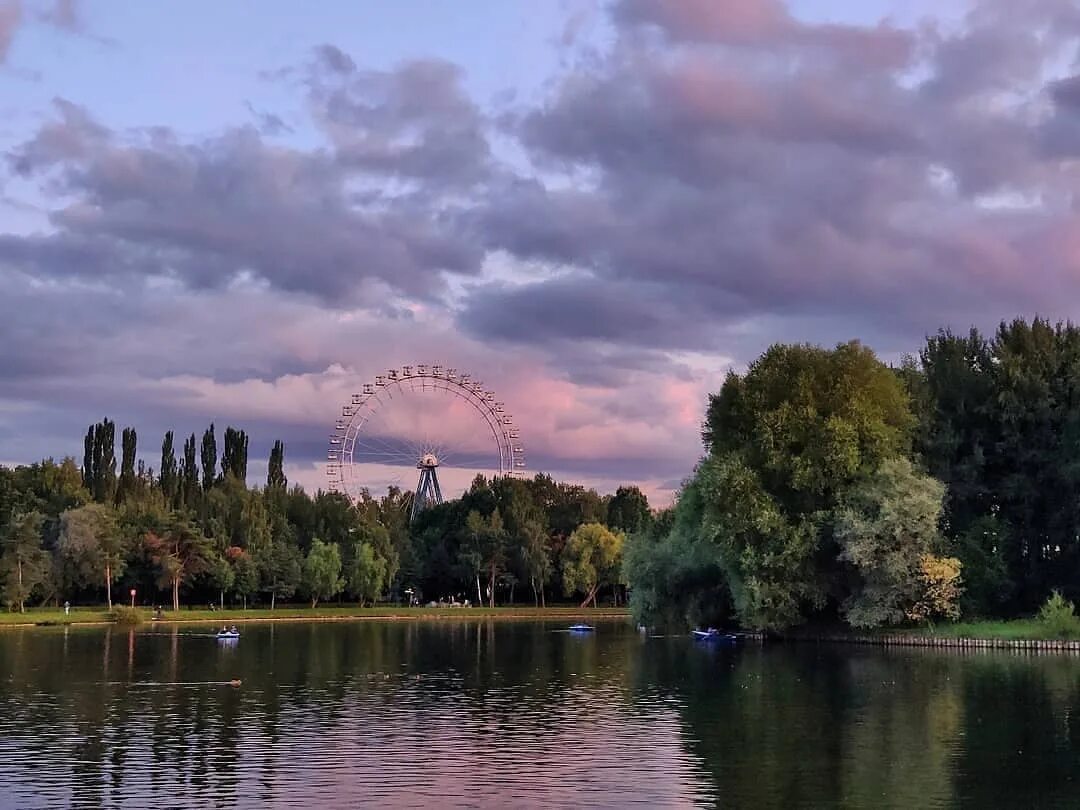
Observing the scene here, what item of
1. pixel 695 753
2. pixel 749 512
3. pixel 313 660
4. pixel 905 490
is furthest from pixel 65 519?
pixel 695 753

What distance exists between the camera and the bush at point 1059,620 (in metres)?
61.2

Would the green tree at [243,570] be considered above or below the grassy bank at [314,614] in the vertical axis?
above

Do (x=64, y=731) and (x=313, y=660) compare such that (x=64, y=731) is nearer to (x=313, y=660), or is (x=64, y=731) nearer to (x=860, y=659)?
(x=313, y=660)

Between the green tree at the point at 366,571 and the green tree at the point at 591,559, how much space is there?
21.0 meters

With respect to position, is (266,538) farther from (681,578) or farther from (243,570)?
(681,578)

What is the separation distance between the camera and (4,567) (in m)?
105

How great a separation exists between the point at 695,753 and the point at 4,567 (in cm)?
8988

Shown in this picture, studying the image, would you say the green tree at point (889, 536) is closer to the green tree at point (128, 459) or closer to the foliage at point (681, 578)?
the foliage at point (681, 578)

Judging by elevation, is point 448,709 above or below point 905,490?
below

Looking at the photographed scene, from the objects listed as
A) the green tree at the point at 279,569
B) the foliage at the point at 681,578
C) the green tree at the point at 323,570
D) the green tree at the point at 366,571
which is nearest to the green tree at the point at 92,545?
the green tree at the point at 279,569

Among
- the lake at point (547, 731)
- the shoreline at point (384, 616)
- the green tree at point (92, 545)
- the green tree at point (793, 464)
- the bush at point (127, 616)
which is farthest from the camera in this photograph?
the green tree at point (92, 545)

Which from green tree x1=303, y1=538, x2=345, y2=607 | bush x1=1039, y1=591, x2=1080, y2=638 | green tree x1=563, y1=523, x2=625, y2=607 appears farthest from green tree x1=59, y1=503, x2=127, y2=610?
bush x1=1039, y1=591, x2=1080, y2=638

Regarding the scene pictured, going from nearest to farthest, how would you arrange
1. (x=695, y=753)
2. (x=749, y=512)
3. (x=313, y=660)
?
(x=695, y=753)
(x=313, y=660)
(x=749, y=512)

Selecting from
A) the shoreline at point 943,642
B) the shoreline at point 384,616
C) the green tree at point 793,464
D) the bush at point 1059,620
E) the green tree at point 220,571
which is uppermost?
the green tree at point 793,464
